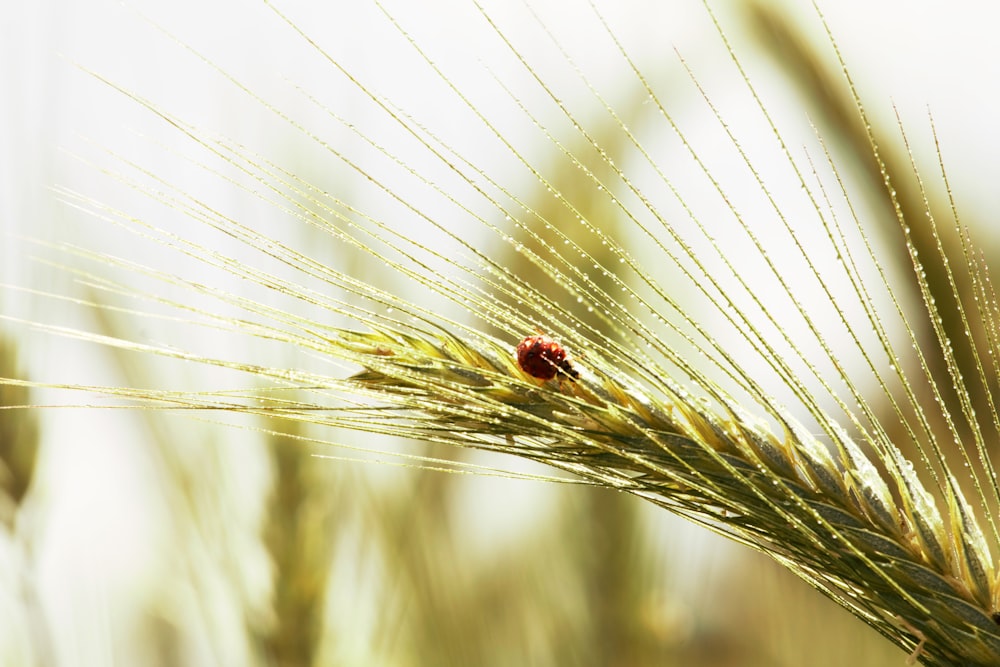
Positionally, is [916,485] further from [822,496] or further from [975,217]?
[975,217]

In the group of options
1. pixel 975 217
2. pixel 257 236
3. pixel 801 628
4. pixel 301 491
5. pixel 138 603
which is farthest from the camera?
pixel 138 603

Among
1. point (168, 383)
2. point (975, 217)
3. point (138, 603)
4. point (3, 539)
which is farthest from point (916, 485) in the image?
point (138, 603)

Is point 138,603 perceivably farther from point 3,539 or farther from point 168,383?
point 168,383

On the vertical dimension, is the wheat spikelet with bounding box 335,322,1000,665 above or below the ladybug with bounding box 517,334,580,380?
below

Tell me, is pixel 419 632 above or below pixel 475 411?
below

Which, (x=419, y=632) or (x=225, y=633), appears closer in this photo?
(x=225, y=633)

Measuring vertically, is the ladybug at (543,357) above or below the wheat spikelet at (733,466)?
above

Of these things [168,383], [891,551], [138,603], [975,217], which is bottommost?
[138,603]

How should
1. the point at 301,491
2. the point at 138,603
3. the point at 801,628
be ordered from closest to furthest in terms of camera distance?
1. the point at 301,491
2. the point at 801,628
3. the point at 138,603
